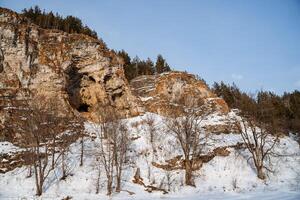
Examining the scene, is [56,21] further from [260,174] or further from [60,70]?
[260,174]

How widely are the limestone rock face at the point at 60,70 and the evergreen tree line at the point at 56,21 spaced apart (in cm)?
2132

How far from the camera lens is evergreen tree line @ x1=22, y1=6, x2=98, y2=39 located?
67625 mm

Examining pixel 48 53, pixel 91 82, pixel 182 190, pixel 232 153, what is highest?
pixel 48 53

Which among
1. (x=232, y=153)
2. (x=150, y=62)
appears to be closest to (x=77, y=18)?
(x=150, y=62)

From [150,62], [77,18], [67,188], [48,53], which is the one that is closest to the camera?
[67,188]

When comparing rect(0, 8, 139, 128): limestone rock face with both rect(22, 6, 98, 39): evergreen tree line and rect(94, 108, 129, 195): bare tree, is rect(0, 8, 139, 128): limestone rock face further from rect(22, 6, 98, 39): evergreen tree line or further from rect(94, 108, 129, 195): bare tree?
rect(22, 6, 98, 39): evergreen tree line

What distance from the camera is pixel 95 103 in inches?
1848

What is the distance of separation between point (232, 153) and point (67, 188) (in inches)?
785

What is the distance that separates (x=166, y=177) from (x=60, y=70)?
80.9 ft

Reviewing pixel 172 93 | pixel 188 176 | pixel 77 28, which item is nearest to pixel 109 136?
pixel 188 176

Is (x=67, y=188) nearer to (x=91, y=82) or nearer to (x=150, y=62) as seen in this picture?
(x=91, y=82)

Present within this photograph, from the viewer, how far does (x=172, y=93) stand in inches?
2112

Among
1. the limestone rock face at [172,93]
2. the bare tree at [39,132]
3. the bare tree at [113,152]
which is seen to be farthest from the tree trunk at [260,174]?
the limestone rock face at [172,93]

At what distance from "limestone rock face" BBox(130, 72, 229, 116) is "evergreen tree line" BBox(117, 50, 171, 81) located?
19.0m
